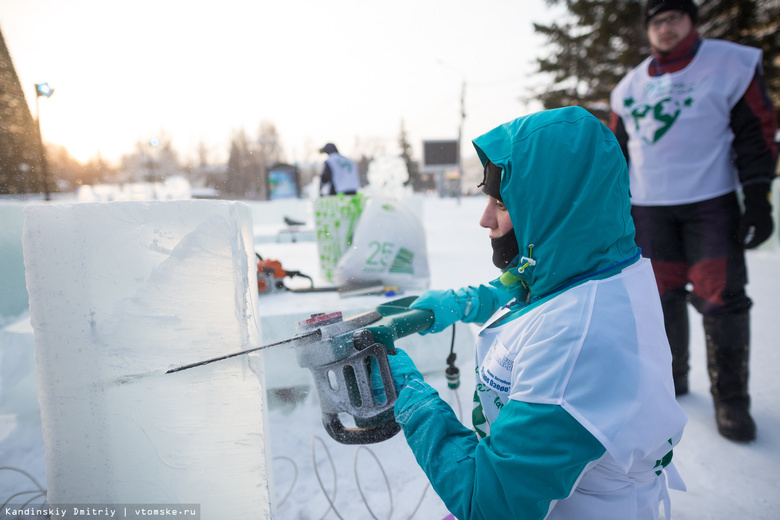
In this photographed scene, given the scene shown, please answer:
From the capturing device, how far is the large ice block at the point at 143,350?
A: 0.85 meters

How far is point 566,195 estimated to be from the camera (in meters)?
0.70

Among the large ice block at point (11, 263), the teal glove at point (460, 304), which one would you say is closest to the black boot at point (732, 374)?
the teal glove at point (460, 304)

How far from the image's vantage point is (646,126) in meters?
1.76

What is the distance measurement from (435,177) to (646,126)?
22006 mm

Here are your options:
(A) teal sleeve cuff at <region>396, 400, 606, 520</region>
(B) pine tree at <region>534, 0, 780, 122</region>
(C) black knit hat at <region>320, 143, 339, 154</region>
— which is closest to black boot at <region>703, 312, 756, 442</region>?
(A) teal sleeve cuff at <region>396, 400, 606, 520</region>

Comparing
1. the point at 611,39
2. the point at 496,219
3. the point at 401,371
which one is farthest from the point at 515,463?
the point at 611,39

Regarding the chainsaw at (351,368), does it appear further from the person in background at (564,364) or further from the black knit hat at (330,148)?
the black knit hat at (330,148)

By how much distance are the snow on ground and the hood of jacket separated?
329 millimetres

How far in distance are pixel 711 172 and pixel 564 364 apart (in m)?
1.62

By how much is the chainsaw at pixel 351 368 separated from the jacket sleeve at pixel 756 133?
1.73 m

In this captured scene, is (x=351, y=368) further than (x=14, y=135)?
No

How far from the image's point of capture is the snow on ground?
130 cm

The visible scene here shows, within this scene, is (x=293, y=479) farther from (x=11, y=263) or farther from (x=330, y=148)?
(x=330, y=148)

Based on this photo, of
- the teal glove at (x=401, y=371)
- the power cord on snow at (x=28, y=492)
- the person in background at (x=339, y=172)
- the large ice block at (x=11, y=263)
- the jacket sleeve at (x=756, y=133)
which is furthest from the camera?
the person in background at (x=339, y=172)
